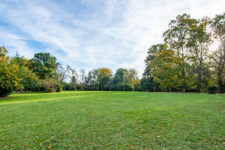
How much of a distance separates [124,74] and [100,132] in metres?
33.1

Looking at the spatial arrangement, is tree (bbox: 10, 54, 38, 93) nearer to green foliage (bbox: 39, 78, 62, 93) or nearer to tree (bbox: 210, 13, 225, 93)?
green foliage (bbox: 39, 78, 62, 93)

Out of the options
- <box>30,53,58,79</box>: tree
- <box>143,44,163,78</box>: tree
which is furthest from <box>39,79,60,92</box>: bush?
<box>143,44,163,78</box>: tree

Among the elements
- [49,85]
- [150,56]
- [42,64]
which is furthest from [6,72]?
[150,56]

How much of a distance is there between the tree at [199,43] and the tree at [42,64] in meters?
31.5

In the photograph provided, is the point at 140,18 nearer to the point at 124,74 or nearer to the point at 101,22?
the point at 101,22

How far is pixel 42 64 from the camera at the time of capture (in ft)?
88.4

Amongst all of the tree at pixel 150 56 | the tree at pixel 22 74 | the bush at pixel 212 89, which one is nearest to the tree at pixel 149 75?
the tree at pixel 150 56

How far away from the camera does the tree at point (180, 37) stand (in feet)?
51.8

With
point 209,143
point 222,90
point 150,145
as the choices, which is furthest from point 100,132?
point 222,90

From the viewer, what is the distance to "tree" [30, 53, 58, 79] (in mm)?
25655

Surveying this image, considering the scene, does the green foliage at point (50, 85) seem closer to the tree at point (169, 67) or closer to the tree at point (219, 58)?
the tree at point (169, 67)

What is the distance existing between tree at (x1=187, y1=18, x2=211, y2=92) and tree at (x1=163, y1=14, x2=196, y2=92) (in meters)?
0.72

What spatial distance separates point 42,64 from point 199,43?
111ft

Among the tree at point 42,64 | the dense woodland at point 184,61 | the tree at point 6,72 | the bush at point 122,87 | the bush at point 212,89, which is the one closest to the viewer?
the tree at point 6,72
